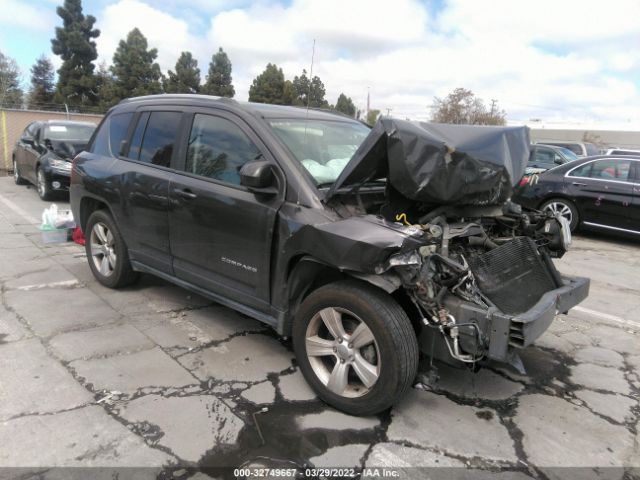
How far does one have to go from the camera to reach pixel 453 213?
10.6 ft

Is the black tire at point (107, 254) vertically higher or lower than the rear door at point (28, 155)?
lower

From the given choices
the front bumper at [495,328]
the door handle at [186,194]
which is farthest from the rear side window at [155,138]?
the front bumper at [495,328]

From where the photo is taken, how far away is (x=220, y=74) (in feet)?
155

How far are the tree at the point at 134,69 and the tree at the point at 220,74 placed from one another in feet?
17.0

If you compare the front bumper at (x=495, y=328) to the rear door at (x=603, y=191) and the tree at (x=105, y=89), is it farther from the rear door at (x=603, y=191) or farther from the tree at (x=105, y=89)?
the tree at (x=105, y=89)

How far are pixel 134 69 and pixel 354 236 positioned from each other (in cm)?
4460

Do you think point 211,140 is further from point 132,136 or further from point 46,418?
point 46,418

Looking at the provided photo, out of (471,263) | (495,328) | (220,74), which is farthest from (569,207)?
(220,74)

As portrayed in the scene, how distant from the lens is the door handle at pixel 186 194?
367 centimetres

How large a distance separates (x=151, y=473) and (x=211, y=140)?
2.35 m

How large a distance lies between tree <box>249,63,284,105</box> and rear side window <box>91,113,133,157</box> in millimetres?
39746

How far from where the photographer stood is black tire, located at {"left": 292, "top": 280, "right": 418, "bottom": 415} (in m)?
2.63

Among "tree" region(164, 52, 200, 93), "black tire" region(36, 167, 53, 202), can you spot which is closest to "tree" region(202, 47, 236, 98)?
→ "tree" region(164, 52, 200, 93)

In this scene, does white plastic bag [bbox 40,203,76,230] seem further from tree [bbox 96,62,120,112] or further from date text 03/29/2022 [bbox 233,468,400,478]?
tree [bbox 96,62,120,112]
